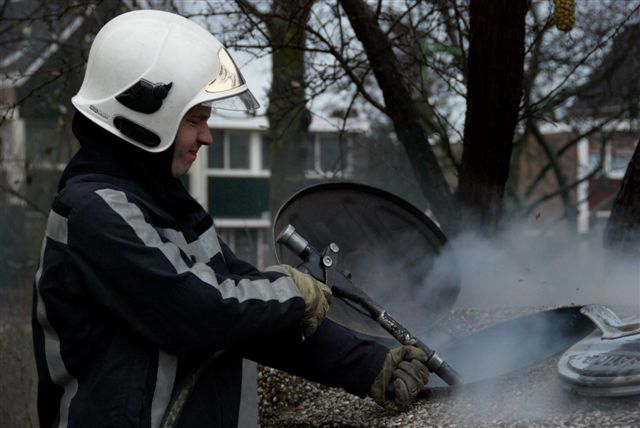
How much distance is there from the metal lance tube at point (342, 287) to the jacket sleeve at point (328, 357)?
208 mm

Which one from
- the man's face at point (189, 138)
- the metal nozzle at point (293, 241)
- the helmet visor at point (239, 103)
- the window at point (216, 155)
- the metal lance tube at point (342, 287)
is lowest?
the window at point (216, 155)

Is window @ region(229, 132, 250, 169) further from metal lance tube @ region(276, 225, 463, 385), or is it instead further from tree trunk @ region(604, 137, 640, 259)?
metal lance tube @ region(276, 225, 463, 385)

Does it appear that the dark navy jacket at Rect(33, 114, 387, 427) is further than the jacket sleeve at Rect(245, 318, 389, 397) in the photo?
No

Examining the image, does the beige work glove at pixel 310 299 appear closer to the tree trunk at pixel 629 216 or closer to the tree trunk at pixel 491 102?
the tree trunk at pixel 491 102

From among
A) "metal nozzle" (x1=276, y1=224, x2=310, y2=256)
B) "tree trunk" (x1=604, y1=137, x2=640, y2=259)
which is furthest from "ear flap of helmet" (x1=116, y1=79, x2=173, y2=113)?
"tree trunk" (x1=604, y1=137, x2=640, y2=259)

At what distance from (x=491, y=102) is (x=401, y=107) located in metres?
0.97

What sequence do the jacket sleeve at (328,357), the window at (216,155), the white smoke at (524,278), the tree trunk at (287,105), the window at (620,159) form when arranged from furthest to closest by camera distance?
the window at (216,155) < the window at (620,159) < the tree trunk at (287,105) < the white smoke at (524,278) < the jacket sleeve at (328,357)

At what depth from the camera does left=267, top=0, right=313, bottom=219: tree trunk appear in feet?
17.9

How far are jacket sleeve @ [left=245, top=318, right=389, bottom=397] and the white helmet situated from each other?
795 millimetres

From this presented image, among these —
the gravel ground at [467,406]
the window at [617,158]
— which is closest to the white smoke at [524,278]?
the gravel ground at [467,406]

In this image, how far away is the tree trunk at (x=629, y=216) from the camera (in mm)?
4434

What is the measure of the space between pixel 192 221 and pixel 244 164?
2494 centimetres

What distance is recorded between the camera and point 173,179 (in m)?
2.73

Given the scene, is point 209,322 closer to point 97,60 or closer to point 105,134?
point 105,134
